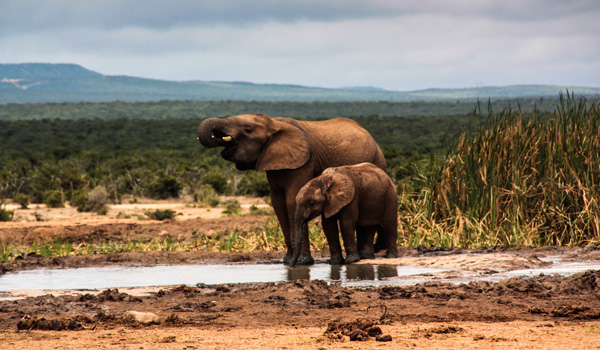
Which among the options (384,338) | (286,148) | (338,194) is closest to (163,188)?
(286,148)

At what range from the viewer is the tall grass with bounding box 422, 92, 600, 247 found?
12.4 metres

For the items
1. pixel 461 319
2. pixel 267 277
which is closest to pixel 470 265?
pixel 267 277

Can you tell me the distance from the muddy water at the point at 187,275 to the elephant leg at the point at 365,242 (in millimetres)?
621

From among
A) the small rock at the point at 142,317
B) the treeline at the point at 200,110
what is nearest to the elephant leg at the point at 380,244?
the small rock at the point at 142,317

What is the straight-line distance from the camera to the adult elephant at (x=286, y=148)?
35.0 ft

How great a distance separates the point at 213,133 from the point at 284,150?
3.14 feet

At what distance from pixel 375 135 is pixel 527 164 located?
5399 cm

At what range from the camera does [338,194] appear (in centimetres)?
1041

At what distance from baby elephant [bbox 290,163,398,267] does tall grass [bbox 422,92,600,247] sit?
72.7 inches

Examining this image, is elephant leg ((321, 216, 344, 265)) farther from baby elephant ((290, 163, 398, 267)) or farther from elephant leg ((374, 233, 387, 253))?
elephant leg ((374, 233, 387, 253))

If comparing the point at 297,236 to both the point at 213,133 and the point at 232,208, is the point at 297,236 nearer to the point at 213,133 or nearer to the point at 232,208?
the point at 213,133

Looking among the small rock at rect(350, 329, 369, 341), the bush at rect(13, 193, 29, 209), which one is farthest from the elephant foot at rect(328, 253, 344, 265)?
the bush at rect(13, 193, 29, 209)

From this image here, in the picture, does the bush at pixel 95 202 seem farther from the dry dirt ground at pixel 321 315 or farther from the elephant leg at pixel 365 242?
the dry dirt ground at pixel 321 315

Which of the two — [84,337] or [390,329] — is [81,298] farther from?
[390,329]
